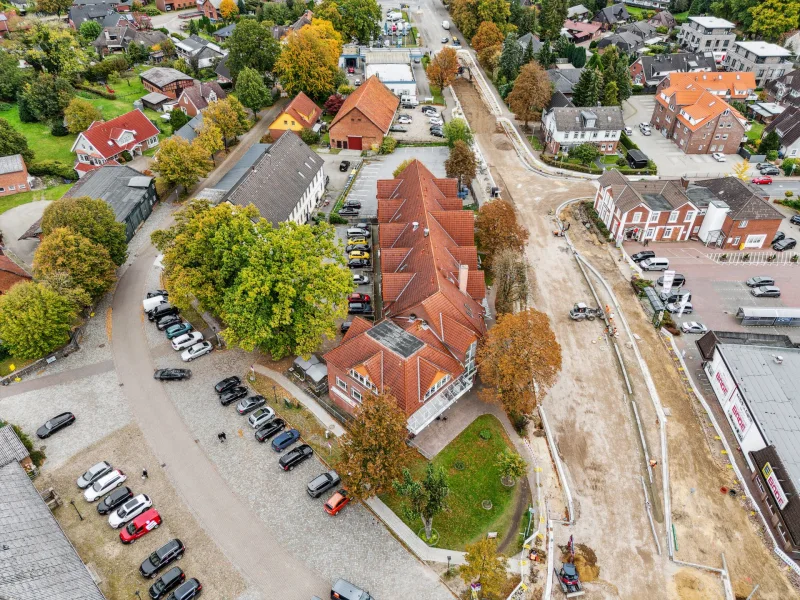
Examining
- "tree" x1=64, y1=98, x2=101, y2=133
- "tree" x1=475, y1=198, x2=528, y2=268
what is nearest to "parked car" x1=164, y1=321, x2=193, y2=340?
"tree" x1=475, y1=198, x2=528, y2=268

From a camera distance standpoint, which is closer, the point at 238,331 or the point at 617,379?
the point at 238,331

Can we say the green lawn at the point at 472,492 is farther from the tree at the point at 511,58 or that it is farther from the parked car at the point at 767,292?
the tree at the point at 511,58

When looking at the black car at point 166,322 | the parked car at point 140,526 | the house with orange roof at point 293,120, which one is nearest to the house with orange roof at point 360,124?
the house with orange roof at point 293,120

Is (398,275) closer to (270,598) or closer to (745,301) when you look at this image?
(270,598)

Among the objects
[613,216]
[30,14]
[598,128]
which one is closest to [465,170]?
[613,216]

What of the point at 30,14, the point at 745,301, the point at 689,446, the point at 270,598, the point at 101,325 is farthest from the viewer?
the point at 30,14

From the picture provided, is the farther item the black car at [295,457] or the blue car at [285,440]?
the blue car at [285,440]

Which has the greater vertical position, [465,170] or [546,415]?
[465,170]
